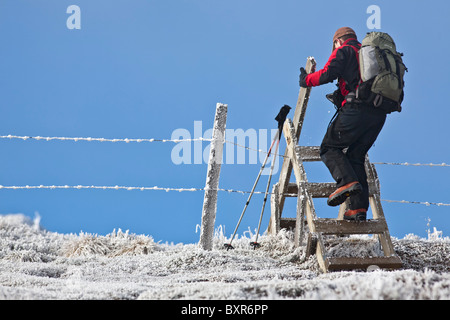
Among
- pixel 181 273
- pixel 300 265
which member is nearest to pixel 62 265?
pixel 181 273

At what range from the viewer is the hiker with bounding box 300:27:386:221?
553 centimetres

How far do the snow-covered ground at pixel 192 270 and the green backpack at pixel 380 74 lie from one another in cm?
189

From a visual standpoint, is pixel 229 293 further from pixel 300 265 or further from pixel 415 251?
pixel 415 251

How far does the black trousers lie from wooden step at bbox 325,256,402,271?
2.09 ft

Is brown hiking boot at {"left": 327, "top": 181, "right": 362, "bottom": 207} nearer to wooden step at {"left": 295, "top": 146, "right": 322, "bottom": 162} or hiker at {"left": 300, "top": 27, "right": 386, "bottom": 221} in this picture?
hiker at {"left": 300, "top": 27, "right": 386, "bottom": 221}

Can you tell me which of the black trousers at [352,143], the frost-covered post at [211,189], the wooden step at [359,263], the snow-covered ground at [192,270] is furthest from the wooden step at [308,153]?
the wooden step at [359,263]

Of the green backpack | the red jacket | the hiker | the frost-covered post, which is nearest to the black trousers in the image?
the hiker

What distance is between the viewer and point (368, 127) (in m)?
5.62

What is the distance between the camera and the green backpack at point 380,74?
17.5 ft

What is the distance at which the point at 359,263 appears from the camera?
541cm

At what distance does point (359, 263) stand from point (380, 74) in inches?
82.4

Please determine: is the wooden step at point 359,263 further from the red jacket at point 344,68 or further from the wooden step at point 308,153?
the red jacket at point 344,68
